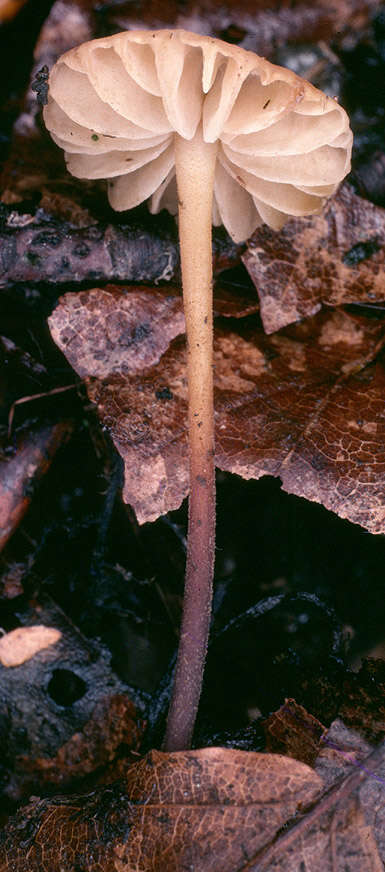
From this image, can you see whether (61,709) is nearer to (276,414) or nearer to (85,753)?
(85,753)

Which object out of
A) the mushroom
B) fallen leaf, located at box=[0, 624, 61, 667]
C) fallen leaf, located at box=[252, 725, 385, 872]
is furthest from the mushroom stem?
fallen leaf, located at box=[0, 624, 61, 667]

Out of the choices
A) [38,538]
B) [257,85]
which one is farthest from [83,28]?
[38,538]

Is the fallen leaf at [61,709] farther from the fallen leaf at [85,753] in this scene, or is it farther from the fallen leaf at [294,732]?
the fallen leaf at [294,732]

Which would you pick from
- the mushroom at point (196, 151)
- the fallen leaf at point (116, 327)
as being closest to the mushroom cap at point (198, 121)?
the mushroom at point (196, 151)

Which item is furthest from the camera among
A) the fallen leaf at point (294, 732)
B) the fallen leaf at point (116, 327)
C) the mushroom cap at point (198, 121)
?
the fallen leaf at point (116, 327)

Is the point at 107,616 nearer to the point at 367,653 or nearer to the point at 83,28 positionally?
the point at 367,653

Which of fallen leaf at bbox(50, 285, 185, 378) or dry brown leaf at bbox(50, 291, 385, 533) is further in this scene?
fallen leaf at bbox(50, 285, 185, 378)

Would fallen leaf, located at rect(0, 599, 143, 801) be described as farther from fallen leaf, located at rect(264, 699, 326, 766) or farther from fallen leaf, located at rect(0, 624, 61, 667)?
fallen leaf, located at rect(264, 699, 326, 766)

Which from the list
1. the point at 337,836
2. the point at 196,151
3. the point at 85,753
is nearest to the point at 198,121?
the point at 196,151
